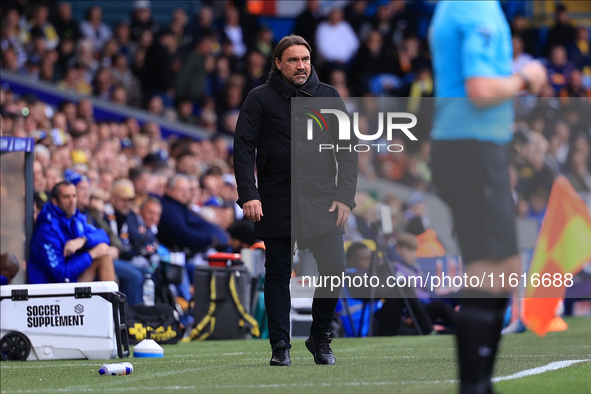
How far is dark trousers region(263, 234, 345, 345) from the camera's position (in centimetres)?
546

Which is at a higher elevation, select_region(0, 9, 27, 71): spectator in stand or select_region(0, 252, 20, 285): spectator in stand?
select_region(0, 9, 27, 71): spectator in stand

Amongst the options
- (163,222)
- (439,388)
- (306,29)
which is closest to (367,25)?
(306,29)

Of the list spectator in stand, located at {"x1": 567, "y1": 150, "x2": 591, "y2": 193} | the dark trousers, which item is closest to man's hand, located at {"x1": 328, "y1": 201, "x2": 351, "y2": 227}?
the dark trousers

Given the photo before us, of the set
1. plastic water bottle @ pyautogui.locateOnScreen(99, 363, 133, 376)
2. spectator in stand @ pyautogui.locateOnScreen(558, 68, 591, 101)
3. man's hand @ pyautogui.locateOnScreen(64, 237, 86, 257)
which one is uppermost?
spectator in stand @ pyautogui.locateOnScreen(558, 68, 591, 101)

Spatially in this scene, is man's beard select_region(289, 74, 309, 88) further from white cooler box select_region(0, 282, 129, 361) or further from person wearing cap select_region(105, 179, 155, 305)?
person wearing cap select_region(105, 179, 155, 305)

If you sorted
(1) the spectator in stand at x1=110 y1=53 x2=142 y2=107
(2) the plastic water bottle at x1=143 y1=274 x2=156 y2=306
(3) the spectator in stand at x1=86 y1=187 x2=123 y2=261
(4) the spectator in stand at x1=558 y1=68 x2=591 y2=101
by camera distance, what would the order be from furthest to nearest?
1. (4) the spectator in stand at x1=558 y1=68 x2=591 y2=101
2. (1) the spectator in stand at x1=110 y1=53 x2=142 y2=107
3. (3) the spectator in stand at x1=86 y1=187 x2=123 y2=261
4. (2) the plastic water bottle at x1=143 y1=274 x2=156 y2=306

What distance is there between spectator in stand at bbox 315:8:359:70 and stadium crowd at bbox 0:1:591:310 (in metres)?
0.02

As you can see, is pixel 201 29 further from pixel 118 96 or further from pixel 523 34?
pixel 523 34

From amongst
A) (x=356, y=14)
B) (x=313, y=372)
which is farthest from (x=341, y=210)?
(x=356, y=14)

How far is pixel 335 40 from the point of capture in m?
18.1

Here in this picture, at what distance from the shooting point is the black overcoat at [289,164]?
548cm

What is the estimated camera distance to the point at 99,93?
586 inches

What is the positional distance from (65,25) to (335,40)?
5309mm

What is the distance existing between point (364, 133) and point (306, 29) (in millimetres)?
11596
